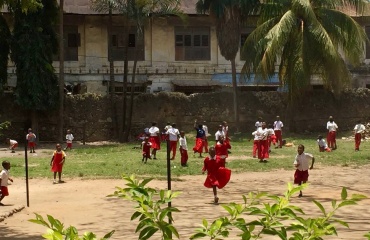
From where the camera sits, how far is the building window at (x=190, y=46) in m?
38.7

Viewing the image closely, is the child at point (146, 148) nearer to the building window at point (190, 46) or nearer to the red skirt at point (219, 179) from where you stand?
the red skirt at point (219, 179)

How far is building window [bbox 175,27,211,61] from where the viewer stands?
3869 cm

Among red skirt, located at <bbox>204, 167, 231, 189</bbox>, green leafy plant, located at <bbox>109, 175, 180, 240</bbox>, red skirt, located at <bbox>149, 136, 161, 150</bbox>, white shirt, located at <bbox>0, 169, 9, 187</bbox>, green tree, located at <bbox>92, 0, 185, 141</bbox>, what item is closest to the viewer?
green leafy plant, located at <bbox>109, 175, 180, 240</bbox>

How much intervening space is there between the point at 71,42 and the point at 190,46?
6.74 m

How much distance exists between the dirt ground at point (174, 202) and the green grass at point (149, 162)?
0.98 m

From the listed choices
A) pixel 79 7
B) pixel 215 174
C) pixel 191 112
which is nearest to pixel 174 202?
pixel 215 174

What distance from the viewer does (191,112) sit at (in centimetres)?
3491

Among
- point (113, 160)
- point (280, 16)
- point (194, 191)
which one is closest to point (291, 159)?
point (113, 160)

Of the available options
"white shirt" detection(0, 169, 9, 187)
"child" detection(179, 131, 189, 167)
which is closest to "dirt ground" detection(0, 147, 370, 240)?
"white shirt" detection(0, 169, 9, 187)

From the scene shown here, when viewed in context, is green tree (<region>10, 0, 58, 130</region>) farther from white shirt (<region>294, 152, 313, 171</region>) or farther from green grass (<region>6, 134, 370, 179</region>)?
white shirt (<region>294, 152, 313, 171</region>)

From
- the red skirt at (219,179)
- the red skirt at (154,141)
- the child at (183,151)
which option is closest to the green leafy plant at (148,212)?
the red skirt at (219,179)

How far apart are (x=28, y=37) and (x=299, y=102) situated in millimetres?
14058

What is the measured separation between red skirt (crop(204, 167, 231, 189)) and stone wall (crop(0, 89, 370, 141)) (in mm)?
19632

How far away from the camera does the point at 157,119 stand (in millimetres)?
34656
